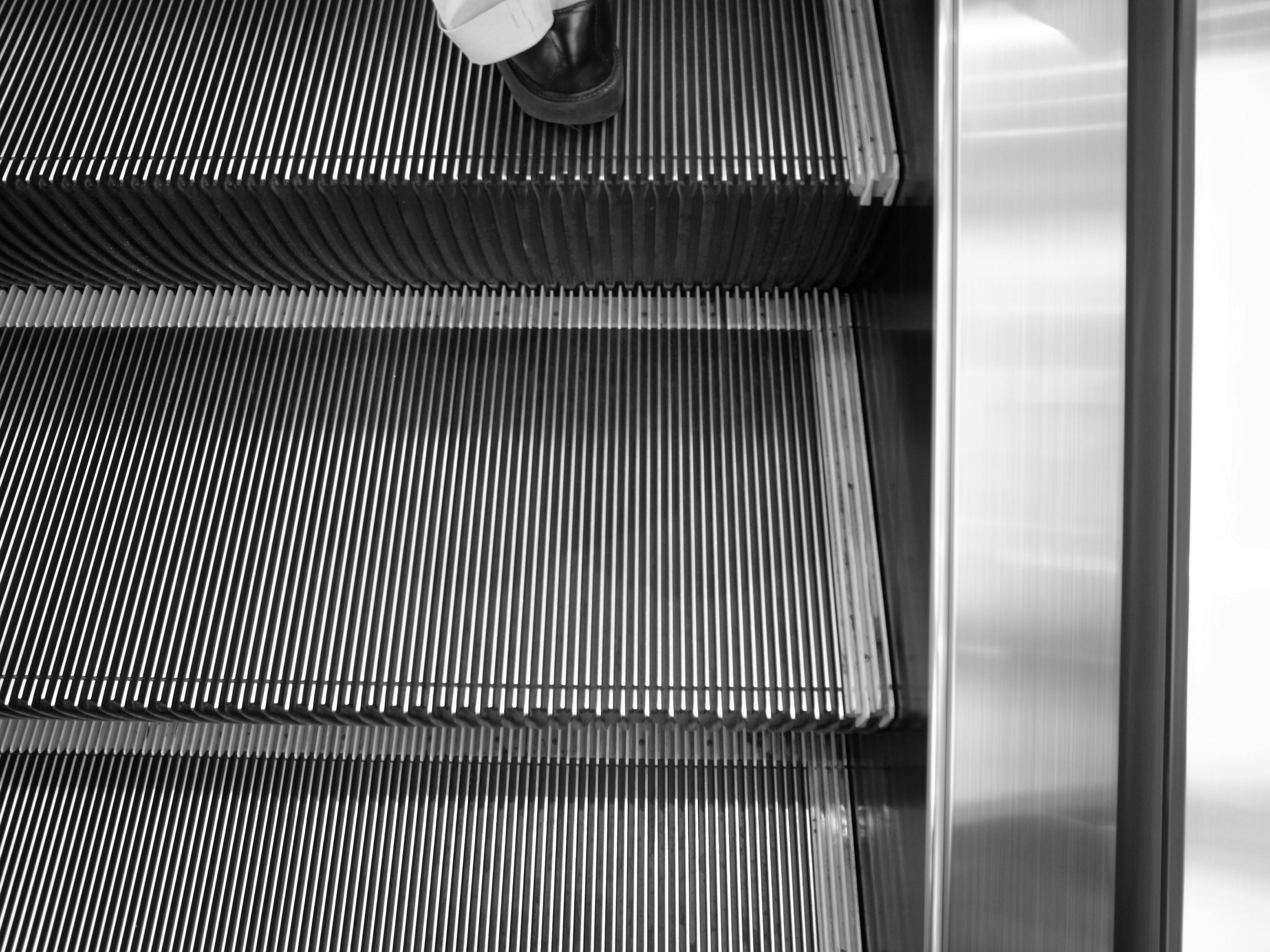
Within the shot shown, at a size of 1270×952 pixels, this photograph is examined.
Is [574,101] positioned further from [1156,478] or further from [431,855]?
[431,855]

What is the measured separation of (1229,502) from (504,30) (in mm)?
658

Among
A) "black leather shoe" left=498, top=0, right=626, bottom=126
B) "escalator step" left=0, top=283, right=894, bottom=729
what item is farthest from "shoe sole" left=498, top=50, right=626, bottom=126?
"escalator step" left=0, top=283, right=894, bottom=729

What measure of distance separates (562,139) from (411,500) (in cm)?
38

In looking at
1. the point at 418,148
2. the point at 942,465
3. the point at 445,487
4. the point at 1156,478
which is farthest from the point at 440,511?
the point at 1156,478

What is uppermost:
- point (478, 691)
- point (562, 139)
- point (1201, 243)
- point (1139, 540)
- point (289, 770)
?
point (562, 139)

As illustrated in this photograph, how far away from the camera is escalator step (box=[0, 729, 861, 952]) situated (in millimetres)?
945

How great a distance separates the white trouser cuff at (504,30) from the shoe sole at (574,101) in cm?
3

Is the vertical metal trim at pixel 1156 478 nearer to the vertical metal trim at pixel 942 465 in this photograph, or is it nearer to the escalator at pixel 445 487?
the vertical metal trim at pixel 942 465

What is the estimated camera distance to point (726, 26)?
961mm

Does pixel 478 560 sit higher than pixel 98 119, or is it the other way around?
pixel 98 119

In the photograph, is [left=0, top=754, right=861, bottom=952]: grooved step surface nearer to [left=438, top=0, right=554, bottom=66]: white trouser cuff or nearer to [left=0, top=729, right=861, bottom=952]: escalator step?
[left=0, top=729, right=861, bottom=952]: escalator step

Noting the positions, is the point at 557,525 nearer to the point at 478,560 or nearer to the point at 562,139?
the point at 478,560

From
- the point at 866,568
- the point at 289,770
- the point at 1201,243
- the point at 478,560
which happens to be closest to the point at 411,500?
the point at 478,560

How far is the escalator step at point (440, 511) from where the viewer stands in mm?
867
